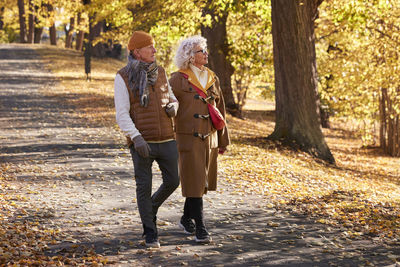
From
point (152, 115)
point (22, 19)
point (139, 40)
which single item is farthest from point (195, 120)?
point (22, 19)

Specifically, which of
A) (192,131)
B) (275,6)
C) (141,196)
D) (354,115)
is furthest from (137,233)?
(354,115)

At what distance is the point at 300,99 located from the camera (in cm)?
1425

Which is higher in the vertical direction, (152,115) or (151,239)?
(152,115)

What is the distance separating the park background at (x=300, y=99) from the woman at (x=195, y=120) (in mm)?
1494

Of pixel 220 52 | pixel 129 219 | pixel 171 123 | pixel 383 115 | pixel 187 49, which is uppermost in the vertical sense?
pixel 220 52

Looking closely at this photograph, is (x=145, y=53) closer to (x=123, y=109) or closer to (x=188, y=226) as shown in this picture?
(x=123, y=109)

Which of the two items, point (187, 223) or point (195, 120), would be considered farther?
point (187, 223)

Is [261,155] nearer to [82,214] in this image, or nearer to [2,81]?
[82,214]

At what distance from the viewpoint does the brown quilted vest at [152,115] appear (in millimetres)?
5492

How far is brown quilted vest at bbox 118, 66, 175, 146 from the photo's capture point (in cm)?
549

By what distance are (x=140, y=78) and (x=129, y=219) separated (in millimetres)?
2450

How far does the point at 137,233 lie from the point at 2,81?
20.6 meters

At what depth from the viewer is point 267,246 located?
6355mm

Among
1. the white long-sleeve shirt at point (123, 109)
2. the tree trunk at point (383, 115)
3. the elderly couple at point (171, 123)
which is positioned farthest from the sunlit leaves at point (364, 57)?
the white long-sleeve shirt at point (123, 109)
